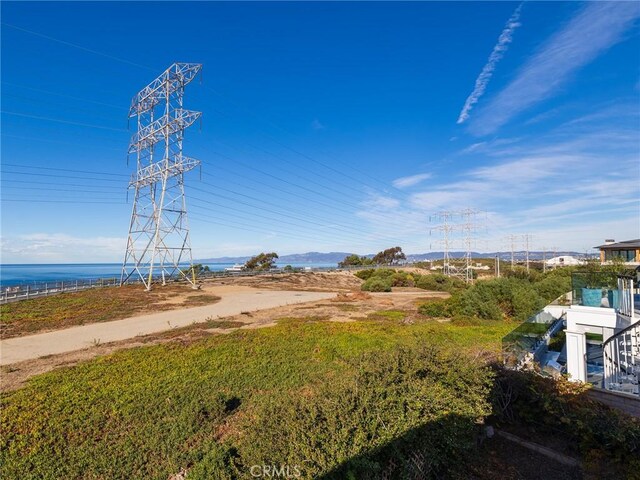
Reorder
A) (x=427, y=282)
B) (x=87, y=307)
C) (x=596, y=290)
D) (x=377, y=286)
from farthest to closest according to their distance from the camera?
1. (x=427, y=282)
2. (x=377, y=286)
3. (x=87, y=307)
4. (x=596, y=290)

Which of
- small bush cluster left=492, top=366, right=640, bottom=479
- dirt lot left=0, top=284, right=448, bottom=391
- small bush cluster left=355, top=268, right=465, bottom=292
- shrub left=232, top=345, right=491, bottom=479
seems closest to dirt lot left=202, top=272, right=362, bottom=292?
small bush cluster left=355, top=268, right=465, bottom=292

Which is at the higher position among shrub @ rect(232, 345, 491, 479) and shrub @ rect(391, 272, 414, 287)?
shrub @ rect(232, 345, 491, 479)

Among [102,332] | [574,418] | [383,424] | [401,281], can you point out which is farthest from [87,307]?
[401,281]

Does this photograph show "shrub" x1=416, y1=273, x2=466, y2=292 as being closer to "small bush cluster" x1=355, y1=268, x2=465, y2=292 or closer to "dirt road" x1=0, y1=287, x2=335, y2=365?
"small bush cluster" x1=355, y1=268, x2=465, y2=292

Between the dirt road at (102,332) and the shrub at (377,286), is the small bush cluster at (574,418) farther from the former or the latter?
the shrub at (377,286)

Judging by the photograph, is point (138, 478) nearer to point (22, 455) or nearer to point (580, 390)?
point (22, 455)

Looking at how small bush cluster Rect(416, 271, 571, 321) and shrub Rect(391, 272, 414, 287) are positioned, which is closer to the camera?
small bush cluster Rect(416, 271, 571, 321)

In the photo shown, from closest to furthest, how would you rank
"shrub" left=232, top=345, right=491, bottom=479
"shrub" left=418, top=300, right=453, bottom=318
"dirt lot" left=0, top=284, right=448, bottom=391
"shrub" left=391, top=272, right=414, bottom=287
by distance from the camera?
1. "shrub" left=232, top=345, right=491, bottom=479
2. "dirt lot" left=0, top=284, right=448, bottom=391
3. "shrub" left=418, top=300, right=453, bottom=318
4. "shrub" left=391, top=272, right=414, bottom=287

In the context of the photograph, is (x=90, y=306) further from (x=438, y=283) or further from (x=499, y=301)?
(x=438, y=283)

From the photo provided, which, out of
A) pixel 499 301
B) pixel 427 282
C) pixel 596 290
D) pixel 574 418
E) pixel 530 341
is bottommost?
pixel 427 282
